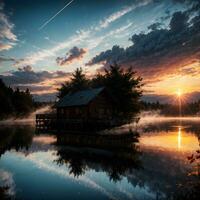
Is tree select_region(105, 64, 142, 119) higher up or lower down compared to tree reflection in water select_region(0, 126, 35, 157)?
higher up

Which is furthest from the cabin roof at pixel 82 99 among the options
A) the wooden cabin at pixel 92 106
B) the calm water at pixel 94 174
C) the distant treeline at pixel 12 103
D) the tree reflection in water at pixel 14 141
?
the distant treeline at pixel 12 103

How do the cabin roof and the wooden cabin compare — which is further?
the wooden cabin

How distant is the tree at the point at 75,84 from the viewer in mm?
86500

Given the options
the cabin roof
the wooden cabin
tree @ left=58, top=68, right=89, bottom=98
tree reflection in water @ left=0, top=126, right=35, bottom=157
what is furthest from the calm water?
tree @ left=58, top=68, right=89, bottom=98

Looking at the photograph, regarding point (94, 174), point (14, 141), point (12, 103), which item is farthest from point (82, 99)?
point (12, 103)

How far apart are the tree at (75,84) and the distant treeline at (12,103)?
23061 mm

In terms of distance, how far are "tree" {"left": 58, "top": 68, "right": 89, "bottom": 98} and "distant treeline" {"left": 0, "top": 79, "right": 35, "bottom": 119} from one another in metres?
23.1

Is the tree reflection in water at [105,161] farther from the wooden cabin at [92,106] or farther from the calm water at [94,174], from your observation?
the wooden cabin at [92,106]

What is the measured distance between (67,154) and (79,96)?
114 ft

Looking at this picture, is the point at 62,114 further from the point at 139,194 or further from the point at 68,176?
the point at 139,194

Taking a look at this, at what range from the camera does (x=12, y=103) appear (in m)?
114

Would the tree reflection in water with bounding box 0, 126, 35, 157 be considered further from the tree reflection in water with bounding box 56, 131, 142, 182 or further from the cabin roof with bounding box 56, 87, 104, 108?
the cabin roof with bounding box 56, 87, 104, 108

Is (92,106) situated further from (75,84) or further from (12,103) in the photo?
(12,103)

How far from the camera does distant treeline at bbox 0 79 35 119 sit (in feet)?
322
